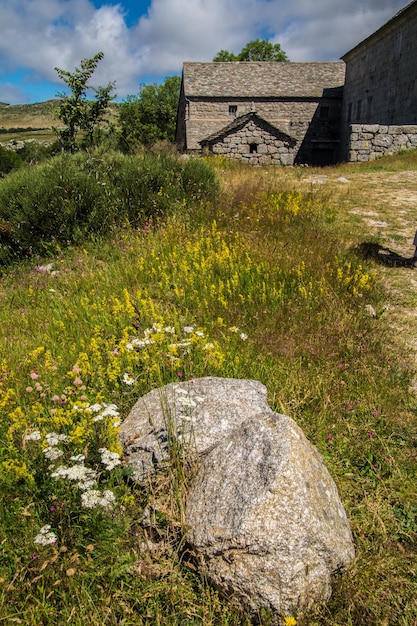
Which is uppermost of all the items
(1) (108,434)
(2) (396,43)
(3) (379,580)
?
(2) (396,43)

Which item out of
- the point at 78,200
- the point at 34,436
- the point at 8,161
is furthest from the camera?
the point at 8,161

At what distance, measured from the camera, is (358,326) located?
4.80 m

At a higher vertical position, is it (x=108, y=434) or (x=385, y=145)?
(x=385, y=145)

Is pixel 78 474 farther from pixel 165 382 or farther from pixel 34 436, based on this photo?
pixel 165 382

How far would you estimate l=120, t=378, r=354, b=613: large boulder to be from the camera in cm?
210

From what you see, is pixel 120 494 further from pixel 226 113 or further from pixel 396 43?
pixel 226 113

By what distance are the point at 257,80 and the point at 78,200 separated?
1295 inches

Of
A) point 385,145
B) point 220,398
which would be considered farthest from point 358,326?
point 385,145

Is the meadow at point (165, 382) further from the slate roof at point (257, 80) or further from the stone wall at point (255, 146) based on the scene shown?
the slate roof at point (257, 80)

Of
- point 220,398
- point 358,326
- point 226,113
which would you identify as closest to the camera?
point 220,398

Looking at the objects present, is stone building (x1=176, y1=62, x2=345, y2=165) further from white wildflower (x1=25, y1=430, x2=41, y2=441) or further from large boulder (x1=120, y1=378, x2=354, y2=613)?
white wildflower (x1=25, y1=430, x2=41, y2=441)

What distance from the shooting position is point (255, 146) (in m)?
23.5

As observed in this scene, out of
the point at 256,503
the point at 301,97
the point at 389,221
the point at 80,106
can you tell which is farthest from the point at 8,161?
the point at 256,503

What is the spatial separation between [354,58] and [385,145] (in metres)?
16.2
